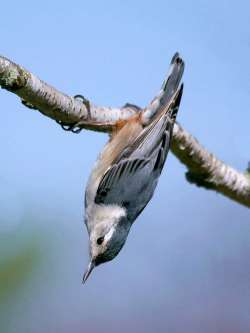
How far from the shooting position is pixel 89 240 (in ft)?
11.1

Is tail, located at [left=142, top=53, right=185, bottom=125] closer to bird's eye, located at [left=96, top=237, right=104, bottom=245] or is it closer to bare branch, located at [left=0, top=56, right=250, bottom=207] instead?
bare branch, located at [left=0, top=56, right=250, bottom=207]

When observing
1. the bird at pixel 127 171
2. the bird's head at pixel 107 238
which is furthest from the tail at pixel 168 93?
the bird's head at pixel 107 238

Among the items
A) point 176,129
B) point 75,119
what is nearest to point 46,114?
point 75,119

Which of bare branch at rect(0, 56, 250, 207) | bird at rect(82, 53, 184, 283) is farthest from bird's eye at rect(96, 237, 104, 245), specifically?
bare branch at rect(0, 56, 250, 207)

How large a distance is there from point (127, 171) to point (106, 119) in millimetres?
506

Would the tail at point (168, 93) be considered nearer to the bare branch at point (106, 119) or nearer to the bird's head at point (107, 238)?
the bare branch at point (106, 119)

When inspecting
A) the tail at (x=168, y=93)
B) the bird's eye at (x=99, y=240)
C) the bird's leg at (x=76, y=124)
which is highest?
the tail at (x=168, y=93)

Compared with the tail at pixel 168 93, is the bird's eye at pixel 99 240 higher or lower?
lower

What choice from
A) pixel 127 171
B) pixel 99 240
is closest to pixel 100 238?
pixel 99 240

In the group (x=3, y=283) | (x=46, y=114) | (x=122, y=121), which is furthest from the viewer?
(x=122, y=121)

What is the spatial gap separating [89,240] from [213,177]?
67cm

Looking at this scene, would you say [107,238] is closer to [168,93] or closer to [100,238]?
[100,238]

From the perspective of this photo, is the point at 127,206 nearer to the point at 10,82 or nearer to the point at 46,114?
the point at 46,114

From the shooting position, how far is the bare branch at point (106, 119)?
2461 millimetres
